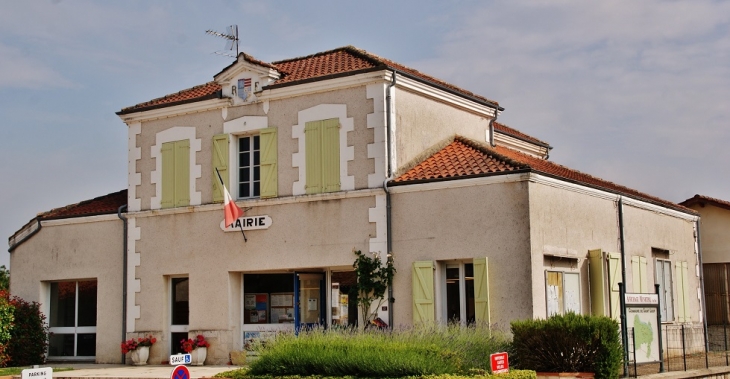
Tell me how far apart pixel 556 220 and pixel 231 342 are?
7.23 metres

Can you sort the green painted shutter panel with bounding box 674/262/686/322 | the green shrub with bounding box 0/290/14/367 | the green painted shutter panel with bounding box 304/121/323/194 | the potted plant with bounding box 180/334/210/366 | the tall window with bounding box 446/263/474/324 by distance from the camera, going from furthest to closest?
1. the green painted shutter panel with bounding box 674/262/686/322
2. the green shrub with bounding box 0/290/14/367
3. the potted plant with bounding box 180/334/210/366
4. the green painted shutter panel with bounding box 304/121/323/194
5. the tall window with bounding box 446/263/474/324

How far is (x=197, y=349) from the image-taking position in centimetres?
2005

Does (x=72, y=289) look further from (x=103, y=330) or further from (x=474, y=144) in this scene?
(x=474, y=144)

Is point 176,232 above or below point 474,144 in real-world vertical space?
below

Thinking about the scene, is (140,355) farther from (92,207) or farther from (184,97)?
(184,97)

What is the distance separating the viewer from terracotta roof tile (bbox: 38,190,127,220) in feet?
74.0

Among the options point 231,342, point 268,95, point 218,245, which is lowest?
point 231,342

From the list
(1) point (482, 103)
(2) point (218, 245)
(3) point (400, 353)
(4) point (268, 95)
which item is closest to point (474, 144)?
(1) point (482, 103)

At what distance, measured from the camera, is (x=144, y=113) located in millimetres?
21906

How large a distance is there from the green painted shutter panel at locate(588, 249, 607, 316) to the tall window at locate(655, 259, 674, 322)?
3.29 m

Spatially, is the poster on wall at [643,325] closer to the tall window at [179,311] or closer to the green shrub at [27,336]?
the tall window at [179,311]

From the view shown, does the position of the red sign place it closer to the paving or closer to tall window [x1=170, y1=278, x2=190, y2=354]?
the paving

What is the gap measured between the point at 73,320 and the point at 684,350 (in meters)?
14.0

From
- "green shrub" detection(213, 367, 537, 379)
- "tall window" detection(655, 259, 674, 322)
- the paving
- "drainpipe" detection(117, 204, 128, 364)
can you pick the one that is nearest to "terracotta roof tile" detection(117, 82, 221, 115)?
"drainpipe" detection(117, 204, 128, 364)
